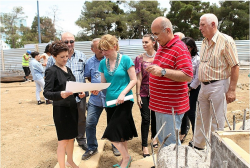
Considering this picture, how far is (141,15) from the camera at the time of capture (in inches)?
1248

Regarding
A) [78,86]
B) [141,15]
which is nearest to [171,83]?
[78,86]

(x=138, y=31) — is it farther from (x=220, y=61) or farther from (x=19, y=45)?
(x=220, y=61)

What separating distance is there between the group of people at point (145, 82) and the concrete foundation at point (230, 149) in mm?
615

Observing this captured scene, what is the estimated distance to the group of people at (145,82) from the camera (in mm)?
2334

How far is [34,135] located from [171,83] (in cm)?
351

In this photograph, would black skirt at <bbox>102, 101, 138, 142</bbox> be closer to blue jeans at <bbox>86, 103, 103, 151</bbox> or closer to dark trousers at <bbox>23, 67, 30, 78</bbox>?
blue jeans at <bbox>86, 103, 103, 151</bbox>

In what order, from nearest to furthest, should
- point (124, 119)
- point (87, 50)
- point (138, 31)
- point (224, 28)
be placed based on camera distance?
point (124, 119), point (87, 50), point (224, 28), point (138, 31)

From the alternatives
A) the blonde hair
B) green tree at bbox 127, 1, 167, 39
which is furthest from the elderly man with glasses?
green tree at bbox 127, 1, 167, 39

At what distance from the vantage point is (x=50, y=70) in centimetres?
266

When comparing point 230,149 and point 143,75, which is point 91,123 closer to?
point 143,75

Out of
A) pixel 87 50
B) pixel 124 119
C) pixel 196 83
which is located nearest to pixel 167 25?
pixel 124 119

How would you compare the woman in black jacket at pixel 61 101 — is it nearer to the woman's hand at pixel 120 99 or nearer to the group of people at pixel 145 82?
the group of people at pixel 145 82

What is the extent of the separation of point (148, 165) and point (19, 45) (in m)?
38.0

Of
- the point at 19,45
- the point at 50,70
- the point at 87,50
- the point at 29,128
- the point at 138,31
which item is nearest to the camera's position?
the point at 50,70
